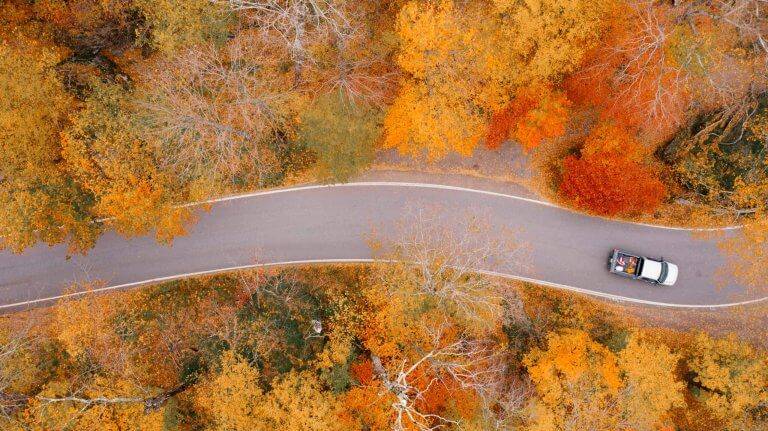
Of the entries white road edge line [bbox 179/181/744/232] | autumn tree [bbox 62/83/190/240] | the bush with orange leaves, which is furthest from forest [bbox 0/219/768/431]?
autumn tree [bbox 62/83/190/240]

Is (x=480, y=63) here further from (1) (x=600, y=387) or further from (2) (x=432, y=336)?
(1) (x=600, y=387)

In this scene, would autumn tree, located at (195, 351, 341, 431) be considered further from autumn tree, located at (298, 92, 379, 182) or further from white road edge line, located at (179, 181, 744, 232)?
autumn tree, located at (298, 92, 379, 182)

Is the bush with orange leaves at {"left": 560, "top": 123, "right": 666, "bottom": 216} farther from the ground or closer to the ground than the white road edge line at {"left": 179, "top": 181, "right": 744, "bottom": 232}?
farther from the ground

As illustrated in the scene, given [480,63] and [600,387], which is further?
[600,387]

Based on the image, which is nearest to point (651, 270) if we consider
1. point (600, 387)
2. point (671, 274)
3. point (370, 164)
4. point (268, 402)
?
point (671, 274)

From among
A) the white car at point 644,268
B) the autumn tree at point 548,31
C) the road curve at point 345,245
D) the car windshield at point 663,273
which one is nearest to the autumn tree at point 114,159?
the road curve at point 345,245
